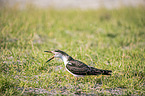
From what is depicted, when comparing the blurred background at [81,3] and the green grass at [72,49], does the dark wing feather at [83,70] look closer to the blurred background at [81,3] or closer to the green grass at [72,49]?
the green grass at [72,49]

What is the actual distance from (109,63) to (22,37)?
3636mm

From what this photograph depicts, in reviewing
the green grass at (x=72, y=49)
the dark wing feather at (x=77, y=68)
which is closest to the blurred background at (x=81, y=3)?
the green grass at (x=72, y=49)

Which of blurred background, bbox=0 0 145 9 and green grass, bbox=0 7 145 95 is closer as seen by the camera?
green grass, bbox=0 7 145 95

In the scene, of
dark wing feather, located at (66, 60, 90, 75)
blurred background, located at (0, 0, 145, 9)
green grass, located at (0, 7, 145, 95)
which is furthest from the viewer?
blurred background, located at (0, 0, 145, 9)

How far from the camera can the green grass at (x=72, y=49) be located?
5037 mm

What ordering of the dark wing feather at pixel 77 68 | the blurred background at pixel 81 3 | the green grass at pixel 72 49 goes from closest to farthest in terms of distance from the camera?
1. the green grass at pixel 72 49
2. the dark wing feather at pixel 77 68
3. the blurred background at pixel 81 3

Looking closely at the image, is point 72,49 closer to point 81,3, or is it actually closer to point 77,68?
point 77,68

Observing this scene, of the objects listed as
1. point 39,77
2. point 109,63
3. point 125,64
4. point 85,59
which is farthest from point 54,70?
point 125,64

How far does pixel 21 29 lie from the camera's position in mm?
8812

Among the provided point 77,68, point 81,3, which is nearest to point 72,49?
point 77,68

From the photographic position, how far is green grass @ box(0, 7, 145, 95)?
198 inches

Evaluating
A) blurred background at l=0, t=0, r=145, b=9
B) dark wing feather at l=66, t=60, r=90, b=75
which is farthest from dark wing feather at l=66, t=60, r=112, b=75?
blurred background at l=0, t=0, r=145, b=9

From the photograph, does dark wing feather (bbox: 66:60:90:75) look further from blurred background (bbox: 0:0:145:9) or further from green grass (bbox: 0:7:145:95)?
blurred background (bbox: 0:0:145:9)

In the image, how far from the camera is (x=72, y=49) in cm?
695
